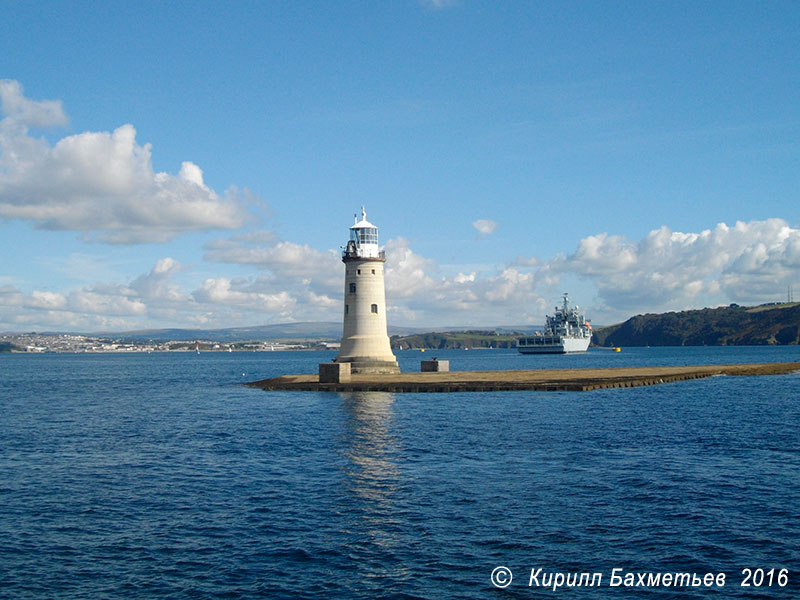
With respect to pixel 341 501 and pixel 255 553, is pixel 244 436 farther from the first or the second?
pixel 255 553

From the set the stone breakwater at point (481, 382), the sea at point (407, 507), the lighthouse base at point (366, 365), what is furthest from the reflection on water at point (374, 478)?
the lighthouse base at point (366, 365)

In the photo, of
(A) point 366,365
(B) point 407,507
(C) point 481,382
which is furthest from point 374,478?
(A) point 366,365

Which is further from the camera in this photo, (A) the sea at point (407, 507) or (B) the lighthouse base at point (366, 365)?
(B) the lighthouse base at point (366, 365)

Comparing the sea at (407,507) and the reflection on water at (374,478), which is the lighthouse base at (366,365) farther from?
the sea at (407,507)

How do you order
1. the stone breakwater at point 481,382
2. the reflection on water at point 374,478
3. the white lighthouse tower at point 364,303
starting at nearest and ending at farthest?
the reflection on water at point 374,478
the stone breakwater at point 481,382
the white lighthouse tower at point 364,303

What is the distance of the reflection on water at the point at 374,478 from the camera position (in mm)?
21891

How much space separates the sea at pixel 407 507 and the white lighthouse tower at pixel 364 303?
20671 mm

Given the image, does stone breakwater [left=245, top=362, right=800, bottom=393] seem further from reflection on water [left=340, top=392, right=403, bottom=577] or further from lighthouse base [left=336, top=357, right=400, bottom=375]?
reflection on water [left=340, top=392, right=403, bottom=577]

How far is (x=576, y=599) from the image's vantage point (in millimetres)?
16844

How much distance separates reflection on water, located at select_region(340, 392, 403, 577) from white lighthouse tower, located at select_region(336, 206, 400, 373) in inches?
664

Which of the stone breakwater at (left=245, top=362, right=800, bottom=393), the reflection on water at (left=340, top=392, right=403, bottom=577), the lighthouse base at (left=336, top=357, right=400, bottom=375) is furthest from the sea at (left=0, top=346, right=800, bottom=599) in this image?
the lighthouse base at (left=336, top=357, right=400, bottom=375)

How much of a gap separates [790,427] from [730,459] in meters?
12.4

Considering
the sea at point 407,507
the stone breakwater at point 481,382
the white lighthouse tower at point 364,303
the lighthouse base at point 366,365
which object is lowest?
the sea at point 407,507

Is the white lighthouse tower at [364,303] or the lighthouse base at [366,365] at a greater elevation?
the white lighthouse tower at [364,303]
